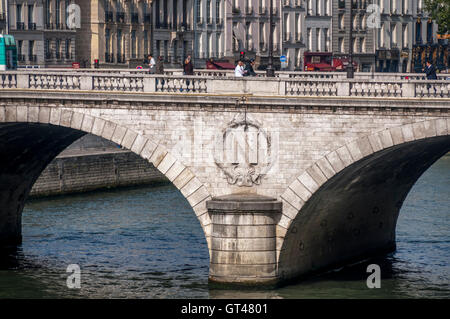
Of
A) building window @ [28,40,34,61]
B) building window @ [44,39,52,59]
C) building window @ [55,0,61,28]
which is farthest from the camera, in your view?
building window @ [55,0,61,28]

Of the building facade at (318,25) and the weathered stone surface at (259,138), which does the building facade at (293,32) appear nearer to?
the building facade at (318,25)

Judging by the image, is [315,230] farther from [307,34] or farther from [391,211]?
[307,34]

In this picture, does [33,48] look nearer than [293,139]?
No

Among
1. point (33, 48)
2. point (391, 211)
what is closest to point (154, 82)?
point (391, 211)

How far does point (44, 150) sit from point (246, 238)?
49.8ft

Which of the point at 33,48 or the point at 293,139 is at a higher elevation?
the point at 33,48

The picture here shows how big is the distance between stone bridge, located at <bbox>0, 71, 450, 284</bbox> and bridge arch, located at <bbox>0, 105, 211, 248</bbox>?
5cm

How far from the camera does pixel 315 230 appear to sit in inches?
1975

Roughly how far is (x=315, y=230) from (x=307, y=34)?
2913 inches

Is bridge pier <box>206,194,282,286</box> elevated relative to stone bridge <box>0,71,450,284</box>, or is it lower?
lower

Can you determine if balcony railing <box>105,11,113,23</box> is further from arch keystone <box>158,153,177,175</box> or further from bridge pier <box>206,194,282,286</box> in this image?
bridge pier <box>206,194,282,286</box>

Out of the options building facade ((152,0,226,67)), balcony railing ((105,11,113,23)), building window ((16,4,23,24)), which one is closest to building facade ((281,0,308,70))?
building facade ((152,0,226,67))

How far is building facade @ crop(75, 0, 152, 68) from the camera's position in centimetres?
10438

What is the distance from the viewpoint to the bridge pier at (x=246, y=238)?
46.1 meters
